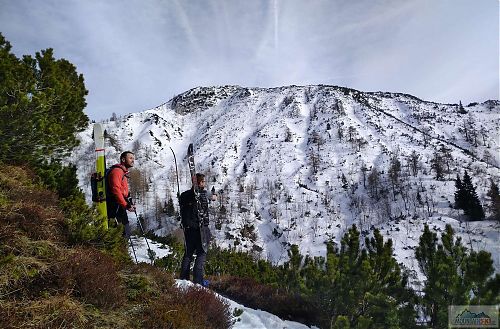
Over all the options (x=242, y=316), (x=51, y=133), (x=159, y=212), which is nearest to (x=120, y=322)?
(x=242, y=316)

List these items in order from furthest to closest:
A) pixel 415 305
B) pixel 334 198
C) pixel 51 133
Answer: pixel 334 198, pixel 51 133, pixel 415 305

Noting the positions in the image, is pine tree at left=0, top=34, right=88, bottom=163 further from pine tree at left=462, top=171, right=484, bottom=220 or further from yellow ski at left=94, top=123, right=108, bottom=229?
pine tree at left=462, top=171, right=484, bottom=220

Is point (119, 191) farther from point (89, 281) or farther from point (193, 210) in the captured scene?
point (89, 281)

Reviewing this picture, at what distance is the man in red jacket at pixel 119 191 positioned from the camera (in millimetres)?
7188

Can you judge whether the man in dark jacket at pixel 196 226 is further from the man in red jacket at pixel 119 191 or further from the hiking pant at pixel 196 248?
the man in red jacket at pixel 119 191

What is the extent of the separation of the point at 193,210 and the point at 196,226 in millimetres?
382

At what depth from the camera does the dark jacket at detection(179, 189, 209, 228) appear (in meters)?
7.95

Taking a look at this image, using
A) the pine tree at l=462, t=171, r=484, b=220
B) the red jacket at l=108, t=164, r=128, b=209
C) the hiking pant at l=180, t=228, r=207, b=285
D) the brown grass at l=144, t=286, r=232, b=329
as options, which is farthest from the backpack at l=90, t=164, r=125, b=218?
the pine tree at l=462, t=171, r=484, b=220

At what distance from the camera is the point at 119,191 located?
7199 millimetres

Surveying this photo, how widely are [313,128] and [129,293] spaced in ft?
598

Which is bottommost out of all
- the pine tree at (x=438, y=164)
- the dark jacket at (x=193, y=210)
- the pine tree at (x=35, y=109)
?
the dark jacket at (x=193, y=210)

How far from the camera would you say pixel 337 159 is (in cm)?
15350

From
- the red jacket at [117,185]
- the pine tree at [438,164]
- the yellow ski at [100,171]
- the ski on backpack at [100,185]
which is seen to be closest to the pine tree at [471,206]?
the pine tree at [438,164]

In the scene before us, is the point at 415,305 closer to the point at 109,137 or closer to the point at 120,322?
the point at 120,322
